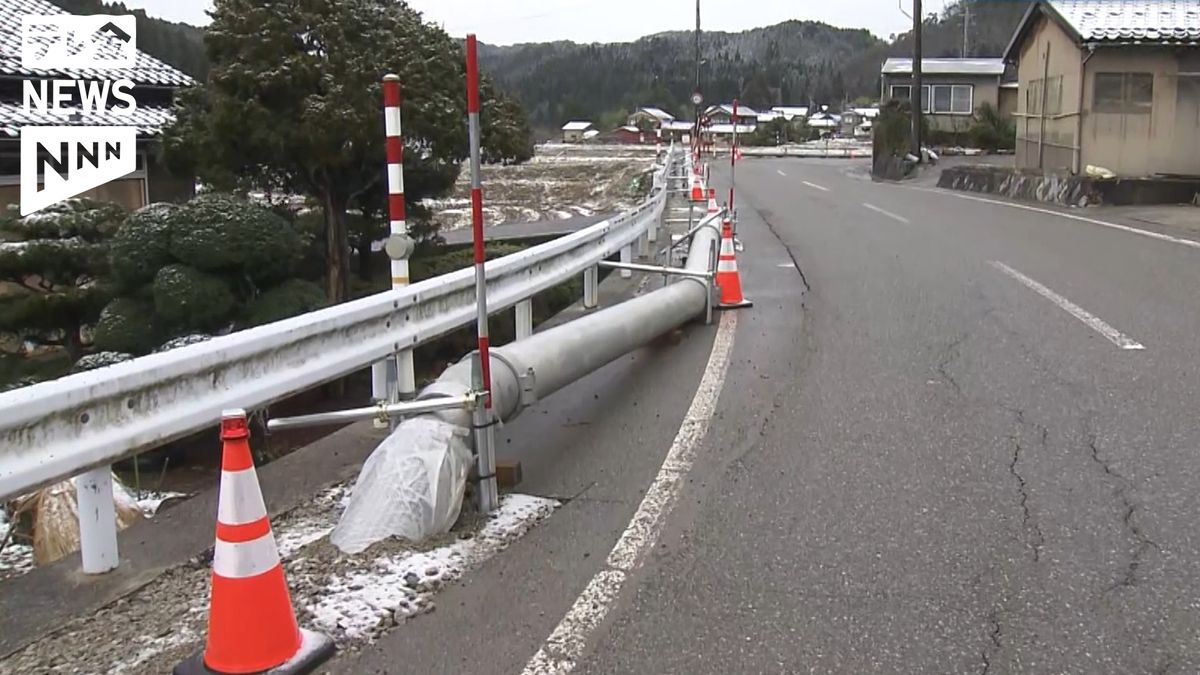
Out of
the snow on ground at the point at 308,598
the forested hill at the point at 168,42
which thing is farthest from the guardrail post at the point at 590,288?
the forested hill at the point at 168,42

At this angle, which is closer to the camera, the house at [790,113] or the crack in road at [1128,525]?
the crack in road at [1128,525]

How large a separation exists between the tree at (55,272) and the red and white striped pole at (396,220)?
5.94 metres

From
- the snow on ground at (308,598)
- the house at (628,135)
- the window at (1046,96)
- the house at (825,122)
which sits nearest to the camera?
the snow on ground at (308,598)

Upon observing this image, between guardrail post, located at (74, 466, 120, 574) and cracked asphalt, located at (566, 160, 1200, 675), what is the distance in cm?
196

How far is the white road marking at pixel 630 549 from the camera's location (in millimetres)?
3482

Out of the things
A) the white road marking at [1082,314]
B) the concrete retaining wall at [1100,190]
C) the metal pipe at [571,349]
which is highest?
the concrete retaining wall at [1100,190]

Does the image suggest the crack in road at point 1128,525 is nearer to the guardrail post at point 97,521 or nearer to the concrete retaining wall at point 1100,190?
the guardrail post at point 97,521

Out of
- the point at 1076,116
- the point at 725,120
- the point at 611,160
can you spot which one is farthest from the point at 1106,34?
the point at 725,120

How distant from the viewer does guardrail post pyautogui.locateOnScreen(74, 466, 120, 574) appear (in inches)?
156

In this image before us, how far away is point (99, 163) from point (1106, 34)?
20107mm

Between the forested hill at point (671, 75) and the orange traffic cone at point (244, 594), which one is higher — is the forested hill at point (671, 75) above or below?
above

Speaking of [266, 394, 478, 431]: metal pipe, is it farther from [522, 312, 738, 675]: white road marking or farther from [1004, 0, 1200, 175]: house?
[1004, 0, 1200, 175]: house

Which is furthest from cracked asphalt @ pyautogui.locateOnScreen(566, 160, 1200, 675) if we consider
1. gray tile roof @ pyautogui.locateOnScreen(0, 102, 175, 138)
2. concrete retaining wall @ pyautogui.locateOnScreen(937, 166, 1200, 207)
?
gray tile roof @ pyautogui.locateOnScreen(0, 102, 175, 138)

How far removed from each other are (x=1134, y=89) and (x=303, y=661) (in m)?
24.2
